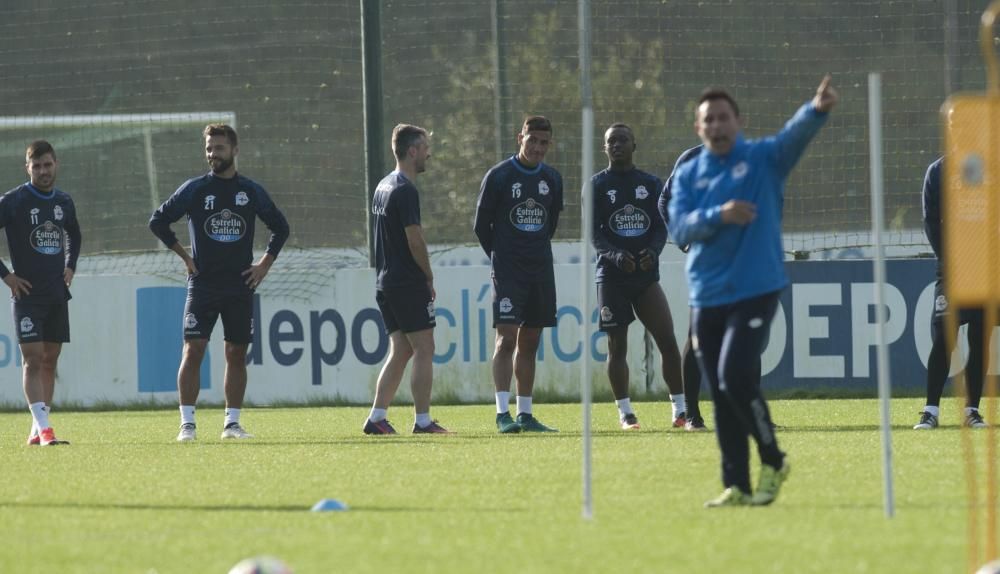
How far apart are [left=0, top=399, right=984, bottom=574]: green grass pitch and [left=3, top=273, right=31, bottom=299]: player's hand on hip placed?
1.12 m

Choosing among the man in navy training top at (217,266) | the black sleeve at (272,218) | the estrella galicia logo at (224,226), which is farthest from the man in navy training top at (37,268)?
the black sleeve at (272,218)

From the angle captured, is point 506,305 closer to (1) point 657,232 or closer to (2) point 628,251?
(2) point 628,251

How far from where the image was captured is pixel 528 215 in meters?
12.2

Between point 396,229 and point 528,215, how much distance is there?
962mm

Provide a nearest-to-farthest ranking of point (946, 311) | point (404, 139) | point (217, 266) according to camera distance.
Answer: point (946, 311) → point (404, 139) → point (217, 266)

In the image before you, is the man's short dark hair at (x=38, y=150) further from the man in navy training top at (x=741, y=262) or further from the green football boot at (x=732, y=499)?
the green football boot at (x=732, y=499)

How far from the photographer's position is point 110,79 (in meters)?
21.7

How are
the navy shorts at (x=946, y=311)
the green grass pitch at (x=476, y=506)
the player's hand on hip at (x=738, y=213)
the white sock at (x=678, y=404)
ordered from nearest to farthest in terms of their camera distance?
the green grass pitch at (x=476, y=506) < the player's hand on hip at (x=738, y=213) < the navy shorts at (x=946, y=311) < the white sock at (x=678, y=404)

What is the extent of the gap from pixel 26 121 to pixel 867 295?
1139 centimetres

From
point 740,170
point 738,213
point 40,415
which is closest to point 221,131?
point 40,415

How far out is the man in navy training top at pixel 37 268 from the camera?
1227 centimetres

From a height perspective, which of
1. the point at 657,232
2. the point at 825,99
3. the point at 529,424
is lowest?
the point at 529,424

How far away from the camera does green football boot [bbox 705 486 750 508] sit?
23.6 ft

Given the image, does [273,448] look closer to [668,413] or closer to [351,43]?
[668,413]
